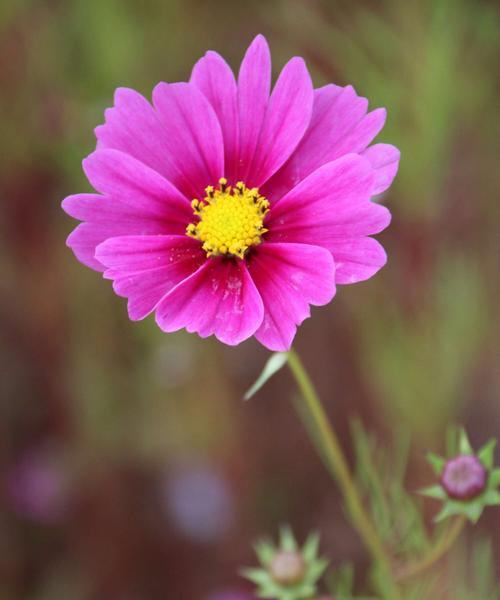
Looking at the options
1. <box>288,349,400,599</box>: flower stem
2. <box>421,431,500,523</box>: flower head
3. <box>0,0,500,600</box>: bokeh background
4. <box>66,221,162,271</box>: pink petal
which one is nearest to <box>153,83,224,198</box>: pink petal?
<box>66,221,162,271</box>: pink petal

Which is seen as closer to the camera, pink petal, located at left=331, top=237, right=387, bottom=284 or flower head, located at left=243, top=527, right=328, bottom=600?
pink petal, located at left=331, top=237, right=387, bottom=284

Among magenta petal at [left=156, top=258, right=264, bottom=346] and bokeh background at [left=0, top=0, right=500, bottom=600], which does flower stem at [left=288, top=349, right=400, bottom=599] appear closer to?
magenta petal at [left=156, top=258, right=264, bottom=346]

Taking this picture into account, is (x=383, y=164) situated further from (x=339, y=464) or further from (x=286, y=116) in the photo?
(x=339, y=464)

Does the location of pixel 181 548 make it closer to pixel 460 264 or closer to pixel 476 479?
pixel 460 264

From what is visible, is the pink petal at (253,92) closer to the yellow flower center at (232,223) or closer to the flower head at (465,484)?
the yellow flower center at (232,223)

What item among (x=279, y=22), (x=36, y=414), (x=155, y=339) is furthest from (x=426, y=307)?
(x=36, y=414)

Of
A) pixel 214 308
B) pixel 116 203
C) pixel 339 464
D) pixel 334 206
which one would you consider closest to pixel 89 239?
pixel 116 203

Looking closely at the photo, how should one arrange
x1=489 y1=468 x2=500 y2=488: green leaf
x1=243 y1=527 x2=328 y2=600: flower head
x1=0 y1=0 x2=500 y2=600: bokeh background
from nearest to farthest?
x1=489 y1=468 x2=500 y2=488: green leaf → x1=243 y1=527 x2=328 y2=600: flower head → x1=0 y1=0 x2=500 y2=600: bokeh background
